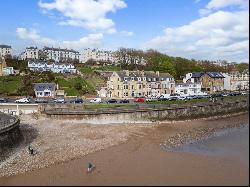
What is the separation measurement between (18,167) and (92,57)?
13746 centimetres

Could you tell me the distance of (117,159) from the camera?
28516 millimetres

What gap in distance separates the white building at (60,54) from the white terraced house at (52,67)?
4127 centimetres

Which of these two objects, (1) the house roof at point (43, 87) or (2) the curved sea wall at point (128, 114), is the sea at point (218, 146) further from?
(1) the house roof at point (43, 87)

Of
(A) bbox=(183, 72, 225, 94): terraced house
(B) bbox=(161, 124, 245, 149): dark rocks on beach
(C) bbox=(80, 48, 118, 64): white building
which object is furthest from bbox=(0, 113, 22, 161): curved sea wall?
(C) bbox=(80, 48, 118, 64): white building

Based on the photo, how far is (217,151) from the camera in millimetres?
29297

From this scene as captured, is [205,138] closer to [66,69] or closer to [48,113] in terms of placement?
[48,113]

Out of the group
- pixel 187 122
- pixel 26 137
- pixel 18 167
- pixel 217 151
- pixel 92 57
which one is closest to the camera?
pixel 18 167

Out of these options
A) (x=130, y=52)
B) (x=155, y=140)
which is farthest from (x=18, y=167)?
(x=130, y=52)

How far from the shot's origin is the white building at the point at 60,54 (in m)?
147

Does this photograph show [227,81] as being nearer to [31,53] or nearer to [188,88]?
[188,88]

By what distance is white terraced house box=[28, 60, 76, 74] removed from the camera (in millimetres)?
98500

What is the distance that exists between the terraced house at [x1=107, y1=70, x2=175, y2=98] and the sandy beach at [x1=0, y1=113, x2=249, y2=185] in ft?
73.6

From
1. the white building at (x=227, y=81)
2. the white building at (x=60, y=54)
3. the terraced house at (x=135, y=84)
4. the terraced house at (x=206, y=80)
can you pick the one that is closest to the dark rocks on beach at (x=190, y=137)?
the terraced house at (x=135, y=84)

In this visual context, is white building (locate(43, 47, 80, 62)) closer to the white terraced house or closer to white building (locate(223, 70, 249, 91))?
the white terraced house
